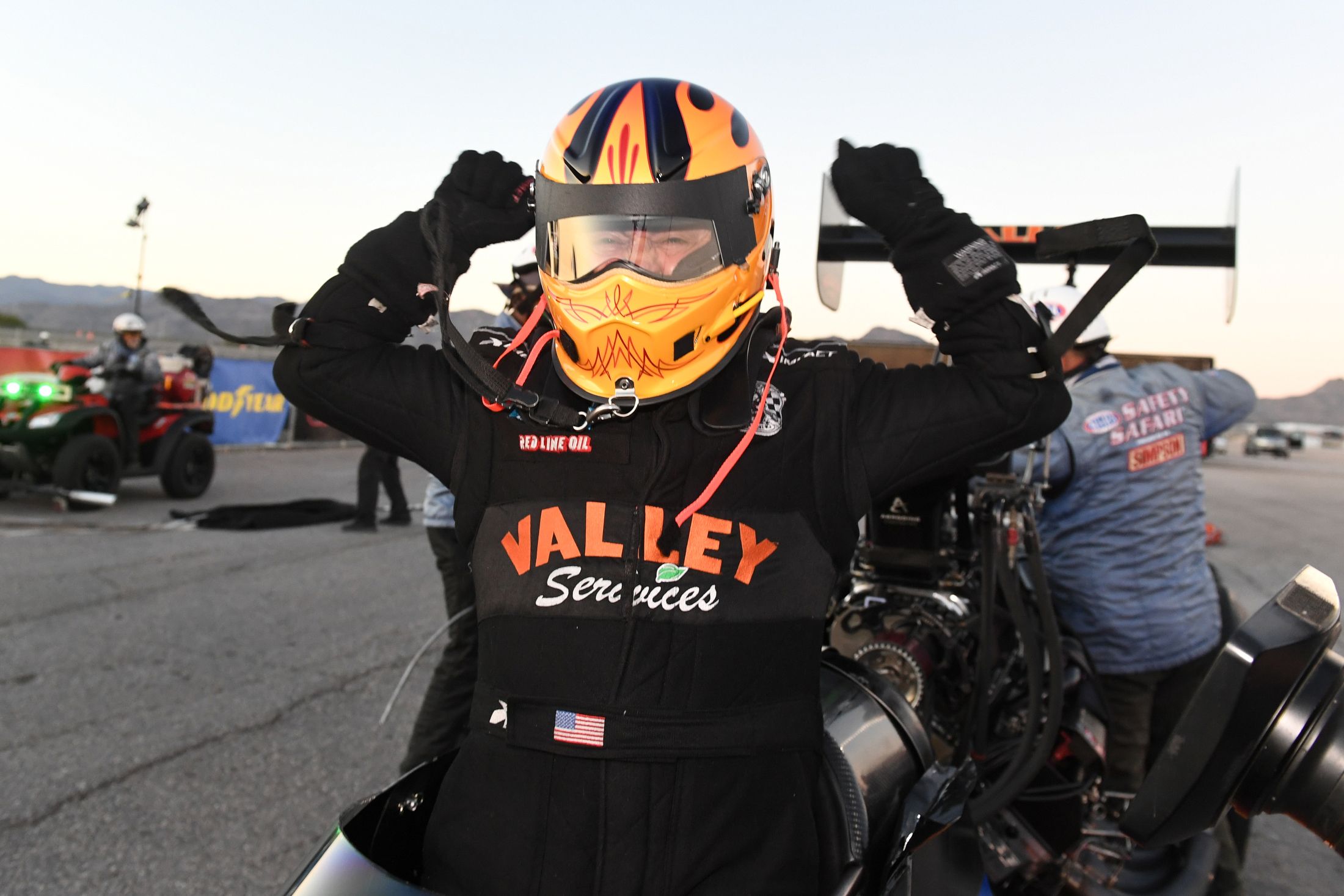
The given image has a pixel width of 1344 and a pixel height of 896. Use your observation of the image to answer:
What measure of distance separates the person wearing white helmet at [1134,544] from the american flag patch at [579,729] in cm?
211

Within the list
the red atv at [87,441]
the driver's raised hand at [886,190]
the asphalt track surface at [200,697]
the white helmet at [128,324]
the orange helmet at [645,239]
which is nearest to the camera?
the orange helmet at [645,239]

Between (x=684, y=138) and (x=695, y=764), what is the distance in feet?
3.67

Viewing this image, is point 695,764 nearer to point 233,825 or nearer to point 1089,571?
point 1089,571

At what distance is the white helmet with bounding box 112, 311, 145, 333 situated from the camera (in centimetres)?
1052

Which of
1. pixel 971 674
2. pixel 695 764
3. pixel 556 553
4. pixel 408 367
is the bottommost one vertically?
pixel 971 674

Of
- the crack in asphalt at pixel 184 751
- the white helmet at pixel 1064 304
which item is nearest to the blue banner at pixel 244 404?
the crack in asphalt at pixel 184 751

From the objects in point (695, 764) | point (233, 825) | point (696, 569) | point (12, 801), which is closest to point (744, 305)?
point (696, 569)

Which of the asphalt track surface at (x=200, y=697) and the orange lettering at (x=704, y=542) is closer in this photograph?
the orange lettering at (x=704, y=542)

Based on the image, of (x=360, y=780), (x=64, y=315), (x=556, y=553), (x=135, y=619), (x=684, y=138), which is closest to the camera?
(x=556, y=553)

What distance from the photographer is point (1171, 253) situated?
2623 mm

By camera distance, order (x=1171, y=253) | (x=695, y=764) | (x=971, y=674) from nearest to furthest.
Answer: (x=695, y=764) < (x=1171, y=253) < (x=971, y=674)

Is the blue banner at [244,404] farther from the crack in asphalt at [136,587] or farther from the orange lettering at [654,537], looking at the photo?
the orange lettering at [654,537]

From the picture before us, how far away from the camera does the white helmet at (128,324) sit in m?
10.5

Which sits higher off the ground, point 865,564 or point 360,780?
point 865,564
